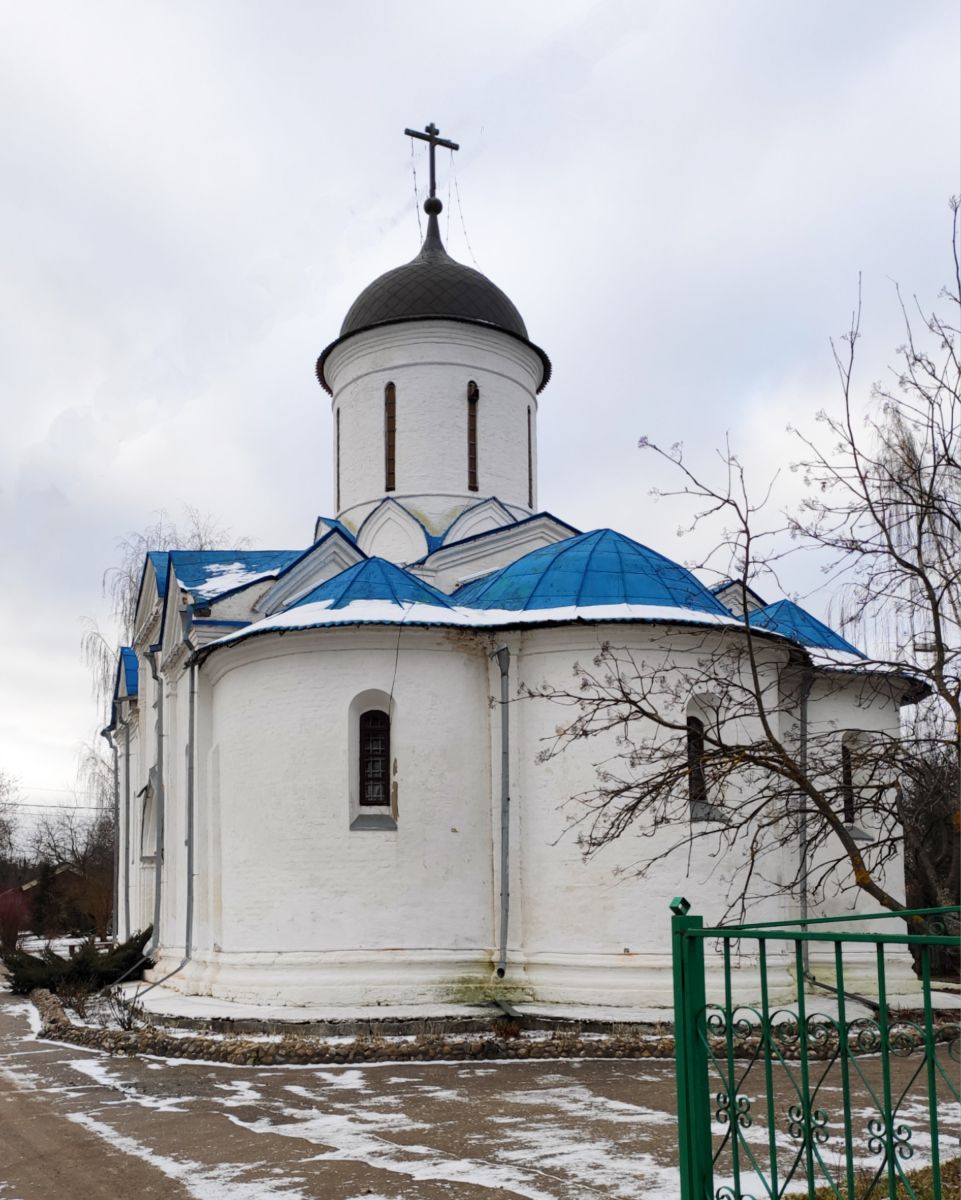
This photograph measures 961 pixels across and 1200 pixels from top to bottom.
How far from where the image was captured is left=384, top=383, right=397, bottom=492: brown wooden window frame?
1844 centimetres

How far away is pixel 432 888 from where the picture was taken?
13.2 m

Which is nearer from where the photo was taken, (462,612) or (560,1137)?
(560,1137)

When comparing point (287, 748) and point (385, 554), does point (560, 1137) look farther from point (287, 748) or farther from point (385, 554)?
point (385, 554)

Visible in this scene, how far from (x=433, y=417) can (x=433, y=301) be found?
5.96 feet

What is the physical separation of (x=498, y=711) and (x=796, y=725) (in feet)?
13.3

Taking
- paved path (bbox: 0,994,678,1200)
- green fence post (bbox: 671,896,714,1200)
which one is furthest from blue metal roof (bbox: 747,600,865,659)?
green fence post (bbox: 671,896,714,1200)

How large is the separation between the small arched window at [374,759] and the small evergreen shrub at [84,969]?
4.99 m

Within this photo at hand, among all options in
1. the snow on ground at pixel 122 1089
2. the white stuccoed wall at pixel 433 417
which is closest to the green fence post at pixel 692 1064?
the snow on ground at pixel 122 1089

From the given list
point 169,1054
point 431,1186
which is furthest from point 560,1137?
point 169,1054

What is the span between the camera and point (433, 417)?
60.1 feet

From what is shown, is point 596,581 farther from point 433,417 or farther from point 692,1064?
point 692,1064

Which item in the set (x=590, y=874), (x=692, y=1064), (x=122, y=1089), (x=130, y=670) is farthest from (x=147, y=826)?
(x=692, y=1064)

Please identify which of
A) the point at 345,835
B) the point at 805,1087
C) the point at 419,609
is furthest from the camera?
the point at 419,609

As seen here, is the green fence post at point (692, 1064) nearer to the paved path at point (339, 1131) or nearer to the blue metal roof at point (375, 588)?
the paved path at point (339, 1131)
